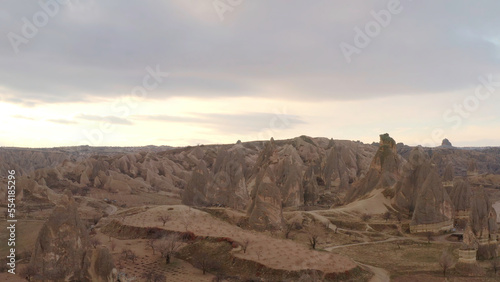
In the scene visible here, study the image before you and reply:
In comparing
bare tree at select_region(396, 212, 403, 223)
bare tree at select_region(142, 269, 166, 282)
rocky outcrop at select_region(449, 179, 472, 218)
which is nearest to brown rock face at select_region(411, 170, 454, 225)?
bare tree at select_region(396, 212, 403, 223)

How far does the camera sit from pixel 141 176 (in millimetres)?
117125

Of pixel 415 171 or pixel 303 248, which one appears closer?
pixel 303 248

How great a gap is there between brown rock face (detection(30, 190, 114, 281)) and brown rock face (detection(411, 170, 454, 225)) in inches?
1777

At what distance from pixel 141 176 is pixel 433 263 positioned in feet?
290

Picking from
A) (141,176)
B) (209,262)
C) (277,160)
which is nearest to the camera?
(209,262)

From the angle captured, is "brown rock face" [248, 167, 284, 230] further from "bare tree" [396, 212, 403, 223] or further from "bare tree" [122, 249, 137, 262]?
"bare tree" [396, 212, 403, 223]

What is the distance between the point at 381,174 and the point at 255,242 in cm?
3897

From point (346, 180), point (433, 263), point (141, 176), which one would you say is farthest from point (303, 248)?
point (141, 176)

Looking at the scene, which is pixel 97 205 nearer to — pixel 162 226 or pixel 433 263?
pixel 162 226

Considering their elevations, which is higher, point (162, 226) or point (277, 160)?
point (277, 160)

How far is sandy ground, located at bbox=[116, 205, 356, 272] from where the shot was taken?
3783 centimetres

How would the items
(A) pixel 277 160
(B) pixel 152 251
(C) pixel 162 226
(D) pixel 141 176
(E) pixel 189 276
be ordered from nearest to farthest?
(E) pixel 189 276, (B) pixel 152 251, (C) pixel 162 226, (A) pixel 277 160, (D) pixel 141 176

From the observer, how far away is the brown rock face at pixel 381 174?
73.7 m

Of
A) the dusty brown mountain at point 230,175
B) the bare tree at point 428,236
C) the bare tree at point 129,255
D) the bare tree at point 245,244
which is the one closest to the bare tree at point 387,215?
the bare tree at point 428,236
